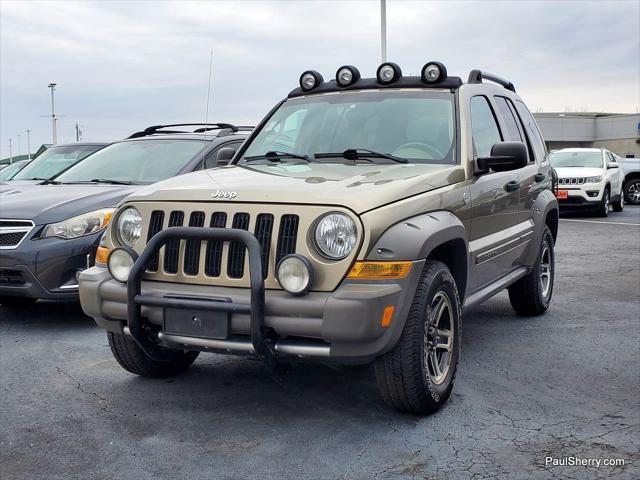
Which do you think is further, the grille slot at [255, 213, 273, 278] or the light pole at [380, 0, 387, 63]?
the light pole at [380, 0, 387, 63]

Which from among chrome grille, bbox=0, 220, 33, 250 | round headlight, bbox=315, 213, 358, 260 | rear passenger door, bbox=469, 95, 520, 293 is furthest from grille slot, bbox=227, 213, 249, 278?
chrome grille, bbox=0, 220, 33, 250

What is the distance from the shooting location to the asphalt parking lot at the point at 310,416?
3.60m

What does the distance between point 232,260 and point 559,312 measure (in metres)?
4.13

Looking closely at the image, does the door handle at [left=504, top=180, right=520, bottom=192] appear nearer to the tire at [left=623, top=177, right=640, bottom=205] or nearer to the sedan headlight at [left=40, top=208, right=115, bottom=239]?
the sedan headlight at [left=40, top=208, right=115, bottom=239]

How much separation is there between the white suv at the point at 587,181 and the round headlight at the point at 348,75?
1268 cm

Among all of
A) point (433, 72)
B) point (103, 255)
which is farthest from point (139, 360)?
point (433, 72)

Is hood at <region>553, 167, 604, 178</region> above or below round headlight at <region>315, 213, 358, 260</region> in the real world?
above

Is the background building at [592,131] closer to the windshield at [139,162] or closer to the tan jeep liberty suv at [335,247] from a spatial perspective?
the windshield at [139,162]

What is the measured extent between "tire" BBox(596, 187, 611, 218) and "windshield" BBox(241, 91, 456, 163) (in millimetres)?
13221

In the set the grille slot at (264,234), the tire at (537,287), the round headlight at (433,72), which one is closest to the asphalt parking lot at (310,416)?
the tire at (537,287)

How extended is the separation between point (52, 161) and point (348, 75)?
499cm

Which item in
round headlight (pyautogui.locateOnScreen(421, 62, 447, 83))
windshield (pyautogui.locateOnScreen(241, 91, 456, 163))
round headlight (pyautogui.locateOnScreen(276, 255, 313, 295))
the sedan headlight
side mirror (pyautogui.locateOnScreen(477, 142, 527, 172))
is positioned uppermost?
round headlight (pyautogui.locateOnScreen(421, 62, 447, 83))

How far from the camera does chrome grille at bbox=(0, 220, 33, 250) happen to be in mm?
6047

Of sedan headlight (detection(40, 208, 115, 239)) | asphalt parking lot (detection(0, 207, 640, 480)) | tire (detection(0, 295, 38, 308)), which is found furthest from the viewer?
tire (detection(0, 295, 38, 308))
